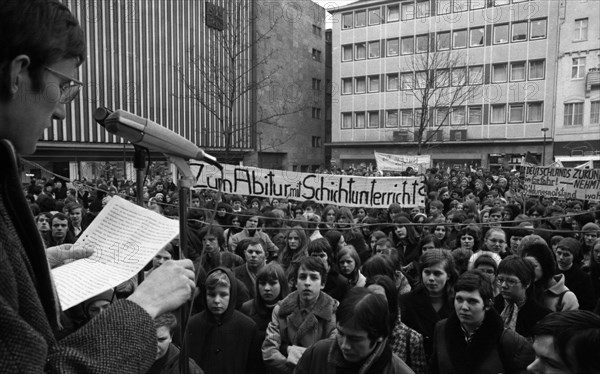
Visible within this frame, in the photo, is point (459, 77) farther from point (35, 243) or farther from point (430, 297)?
point (35, 243)

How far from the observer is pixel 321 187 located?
8367 mm

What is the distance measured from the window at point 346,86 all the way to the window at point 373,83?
1835 millimetres

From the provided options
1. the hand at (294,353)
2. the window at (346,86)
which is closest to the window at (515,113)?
the window at (346,86)

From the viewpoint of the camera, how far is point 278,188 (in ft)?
27.2

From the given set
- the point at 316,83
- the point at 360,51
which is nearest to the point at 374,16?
the point at 360,51

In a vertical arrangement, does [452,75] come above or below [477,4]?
below

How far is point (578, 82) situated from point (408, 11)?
42.4 ft

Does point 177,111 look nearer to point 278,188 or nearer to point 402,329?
point 278,188

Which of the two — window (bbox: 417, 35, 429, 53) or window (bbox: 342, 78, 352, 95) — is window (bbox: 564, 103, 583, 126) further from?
window (bbox: 342, 78, 352, 95)

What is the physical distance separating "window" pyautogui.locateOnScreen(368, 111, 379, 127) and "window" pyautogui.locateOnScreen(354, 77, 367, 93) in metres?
2.05

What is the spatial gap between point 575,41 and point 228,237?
109 feet

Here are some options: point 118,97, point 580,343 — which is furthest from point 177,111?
point 580,343

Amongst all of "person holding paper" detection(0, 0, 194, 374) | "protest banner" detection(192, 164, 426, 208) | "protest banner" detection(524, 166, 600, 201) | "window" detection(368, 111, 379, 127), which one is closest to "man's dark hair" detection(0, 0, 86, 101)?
"person holding paper" detection(0, 0, 194, 374)

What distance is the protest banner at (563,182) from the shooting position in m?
9.27
